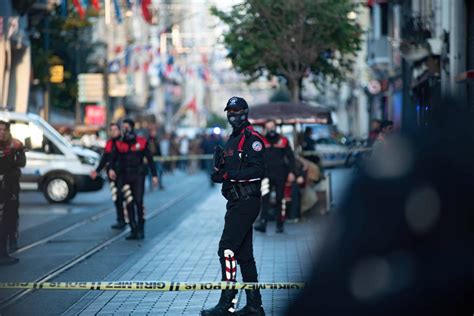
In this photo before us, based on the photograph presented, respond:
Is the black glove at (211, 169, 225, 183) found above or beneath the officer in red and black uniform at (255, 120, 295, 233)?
above

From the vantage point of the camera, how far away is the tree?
84.0ft

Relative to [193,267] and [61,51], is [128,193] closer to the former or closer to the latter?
[193,267]

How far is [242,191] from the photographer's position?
9.77 metres

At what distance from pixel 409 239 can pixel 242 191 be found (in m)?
4.92

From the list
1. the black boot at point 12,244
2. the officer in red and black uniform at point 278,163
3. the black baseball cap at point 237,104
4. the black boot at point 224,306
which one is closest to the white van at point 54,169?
the officer in red and black uniform at point 278,163

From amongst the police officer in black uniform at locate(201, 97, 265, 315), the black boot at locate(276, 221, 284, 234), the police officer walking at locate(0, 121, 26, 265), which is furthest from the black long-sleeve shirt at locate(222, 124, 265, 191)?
the black boot at locate(276, 221, 284, 234)

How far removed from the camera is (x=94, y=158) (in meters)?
27.6

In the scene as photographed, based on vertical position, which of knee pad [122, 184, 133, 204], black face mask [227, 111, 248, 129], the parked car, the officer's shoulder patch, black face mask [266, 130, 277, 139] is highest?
black face mask [227, 111, 248, 129]

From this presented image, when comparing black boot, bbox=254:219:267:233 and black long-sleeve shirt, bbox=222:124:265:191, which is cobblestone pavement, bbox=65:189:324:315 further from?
black long-sleeve shirt, bbox=222:124:265:191

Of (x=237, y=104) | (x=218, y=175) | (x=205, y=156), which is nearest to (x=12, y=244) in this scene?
(x=218, y=175)

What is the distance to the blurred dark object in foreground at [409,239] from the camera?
16.1 feet

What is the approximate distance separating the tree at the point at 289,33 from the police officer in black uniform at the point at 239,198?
15672 millimetres

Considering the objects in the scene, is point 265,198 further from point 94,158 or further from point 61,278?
point 94,158

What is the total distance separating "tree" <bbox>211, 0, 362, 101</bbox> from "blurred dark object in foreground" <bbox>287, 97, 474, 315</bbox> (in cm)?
2052
